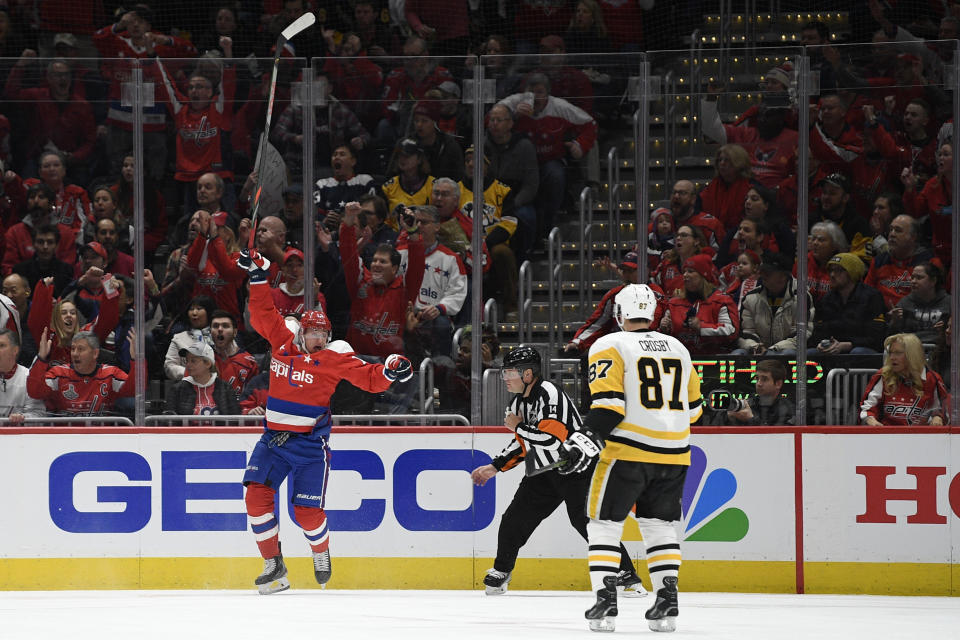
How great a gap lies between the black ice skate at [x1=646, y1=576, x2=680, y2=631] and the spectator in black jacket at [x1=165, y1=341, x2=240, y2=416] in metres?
2.98

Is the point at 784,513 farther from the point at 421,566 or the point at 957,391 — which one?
the point at 421,566

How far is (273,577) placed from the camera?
7059 mm

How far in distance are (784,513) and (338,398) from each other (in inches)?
100

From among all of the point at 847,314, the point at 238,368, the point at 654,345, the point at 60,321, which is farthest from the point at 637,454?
the point at 60,321

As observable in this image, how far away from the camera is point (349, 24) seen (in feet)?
36.3

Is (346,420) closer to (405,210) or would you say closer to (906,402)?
(405,210)

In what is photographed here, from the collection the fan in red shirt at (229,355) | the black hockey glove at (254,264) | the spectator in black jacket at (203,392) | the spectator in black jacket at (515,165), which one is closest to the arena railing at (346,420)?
the spectator in black jacket at (203,392)

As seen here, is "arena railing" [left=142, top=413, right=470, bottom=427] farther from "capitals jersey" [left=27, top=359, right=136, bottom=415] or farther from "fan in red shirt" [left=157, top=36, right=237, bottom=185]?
"fan in red shirt" [left=157, top=36, right=237, bottom=185]

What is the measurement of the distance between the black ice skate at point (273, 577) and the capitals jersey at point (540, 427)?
125cm

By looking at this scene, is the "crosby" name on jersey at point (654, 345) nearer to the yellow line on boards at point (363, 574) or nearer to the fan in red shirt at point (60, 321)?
the yellow line on boards at point (363, 574)

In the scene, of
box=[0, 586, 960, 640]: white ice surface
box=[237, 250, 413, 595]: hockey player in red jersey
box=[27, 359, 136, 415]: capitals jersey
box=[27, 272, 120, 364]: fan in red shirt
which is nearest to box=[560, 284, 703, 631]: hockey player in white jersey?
box=[0, 586, 960, 640]: white ice surface

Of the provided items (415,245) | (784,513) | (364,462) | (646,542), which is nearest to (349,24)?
(415,245)

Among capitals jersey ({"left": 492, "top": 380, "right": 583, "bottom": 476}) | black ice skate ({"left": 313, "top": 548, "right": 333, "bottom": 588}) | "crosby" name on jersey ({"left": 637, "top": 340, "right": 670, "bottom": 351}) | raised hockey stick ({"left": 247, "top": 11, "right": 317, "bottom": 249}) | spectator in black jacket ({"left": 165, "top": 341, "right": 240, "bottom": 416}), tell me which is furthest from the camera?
spectator in black jacket ({"left": 165, "top": 341, "right": 240, "bottom": 416})

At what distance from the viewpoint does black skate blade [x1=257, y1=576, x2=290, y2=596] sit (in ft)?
23.4
